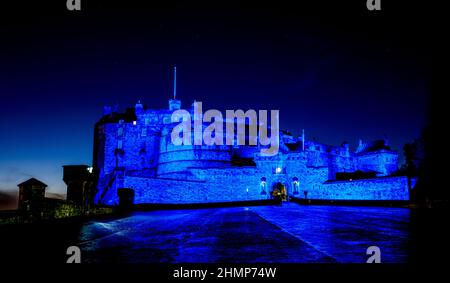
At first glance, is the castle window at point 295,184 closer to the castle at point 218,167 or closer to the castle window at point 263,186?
the castle at point 218,167

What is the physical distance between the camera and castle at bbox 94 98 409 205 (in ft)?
119
